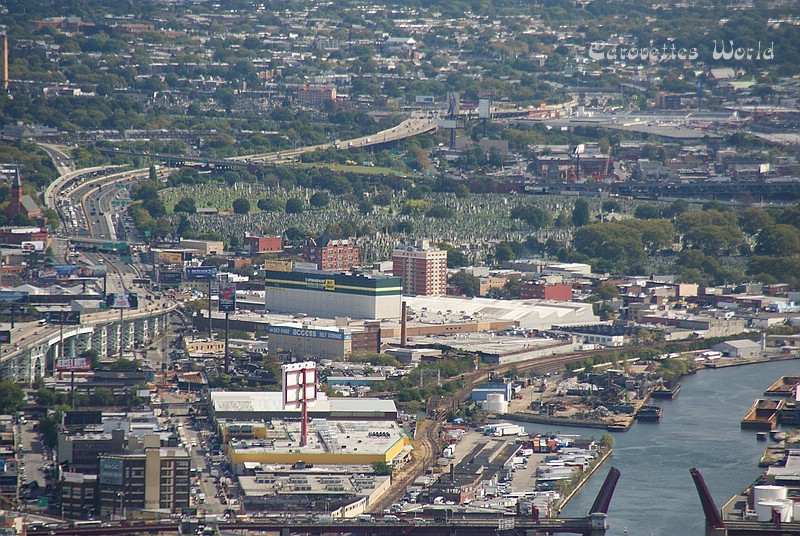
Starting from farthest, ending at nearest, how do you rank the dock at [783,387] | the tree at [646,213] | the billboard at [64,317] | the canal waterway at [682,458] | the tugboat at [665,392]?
1. the tree at [646,213]
2. the billboard at [64,317]
3. the tugboat at [665,392]
4. the dock at [783,387]
5. the canal waterway at [682,458]

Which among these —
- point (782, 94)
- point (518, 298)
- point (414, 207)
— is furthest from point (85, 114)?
point (518, 298)

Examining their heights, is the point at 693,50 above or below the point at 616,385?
above

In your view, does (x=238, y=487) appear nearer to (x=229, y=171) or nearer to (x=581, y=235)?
(x=581, y=235)

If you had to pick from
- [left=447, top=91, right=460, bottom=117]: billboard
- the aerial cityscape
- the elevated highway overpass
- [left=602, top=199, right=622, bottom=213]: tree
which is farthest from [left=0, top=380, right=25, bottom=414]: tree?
[left=447, top=91, right=460, bottom=117]: billboard

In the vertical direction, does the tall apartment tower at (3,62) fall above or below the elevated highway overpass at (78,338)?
above

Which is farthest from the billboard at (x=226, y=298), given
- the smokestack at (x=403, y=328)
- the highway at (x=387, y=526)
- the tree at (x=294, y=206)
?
the tree at (x=294, y=206)

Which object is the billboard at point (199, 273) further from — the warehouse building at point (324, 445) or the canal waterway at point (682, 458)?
the warehouse building at point (324, 445)

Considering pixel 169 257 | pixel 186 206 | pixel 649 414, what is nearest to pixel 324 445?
pixel 649 414
